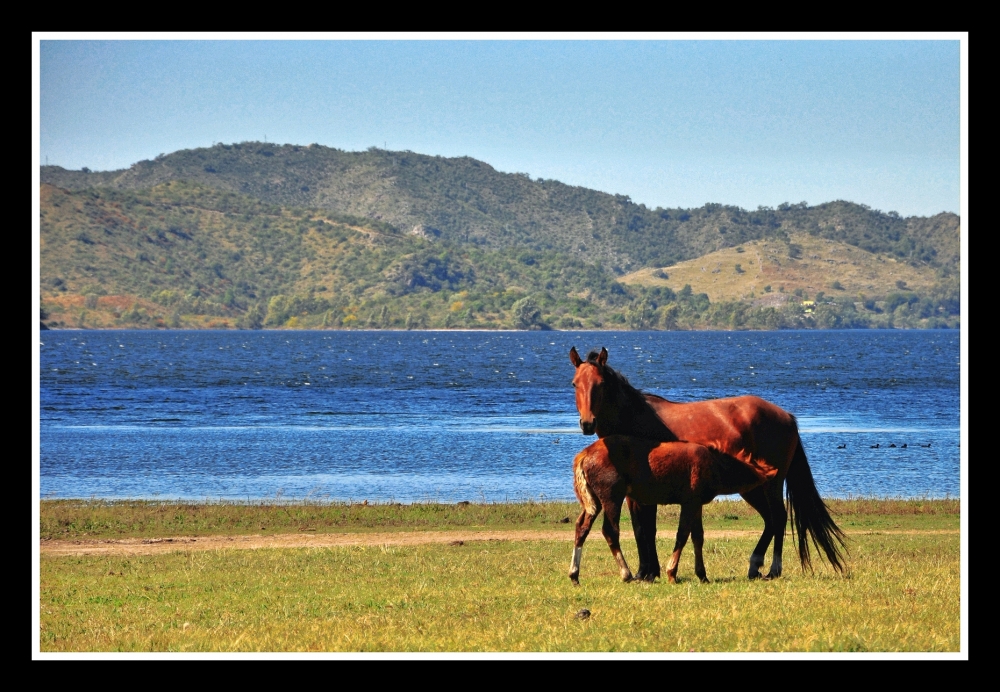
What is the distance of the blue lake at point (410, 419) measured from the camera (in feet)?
115

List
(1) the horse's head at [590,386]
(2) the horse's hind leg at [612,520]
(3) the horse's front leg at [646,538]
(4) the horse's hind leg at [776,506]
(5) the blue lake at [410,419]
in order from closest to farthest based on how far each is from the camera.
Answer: (1) the horse's head at [590,386], (2) the horse's hind leg at [612,520], (3) the horse's front leg at [646,538], (4) the horse's hind leg at [776,506], (5) the blue lake at [410,419]

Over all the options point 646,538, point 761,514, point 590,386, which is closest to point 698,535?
point 646,538

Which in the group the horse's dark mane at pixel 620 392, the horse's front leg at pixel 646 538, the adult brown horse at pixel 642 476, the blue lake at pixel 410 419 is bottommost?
the blue lake at pixel 410 419

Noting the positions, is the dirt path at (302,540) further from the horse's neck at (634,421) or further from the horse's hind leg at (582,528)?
the horse's neck at (634,421)

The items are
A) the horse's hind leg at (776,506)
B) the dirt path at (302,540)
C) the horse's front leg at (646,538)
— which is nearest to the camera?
the horse's front leg at (646,538)

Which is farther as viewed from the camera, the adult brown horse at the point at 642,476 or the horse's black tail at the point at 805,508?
the horse's black tail at the point at 805,508

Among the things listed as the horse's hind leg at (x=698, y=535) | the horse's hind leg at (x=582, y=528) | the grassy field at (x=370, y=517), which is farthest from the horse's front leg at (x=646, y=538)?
the grassy field at (x=370, y=517)

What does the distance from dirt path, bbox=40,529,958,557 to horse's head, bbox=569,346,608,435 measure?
794cm

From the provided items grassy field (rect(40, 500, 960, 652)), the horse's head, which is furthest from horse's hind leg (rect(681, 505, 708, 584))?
the horse's head

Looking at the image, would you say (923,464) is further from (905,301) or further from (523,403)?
(905,301)

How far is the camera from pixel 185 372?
11488 cm

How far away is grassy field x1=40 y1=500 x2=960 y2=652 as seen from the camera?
1072 cm

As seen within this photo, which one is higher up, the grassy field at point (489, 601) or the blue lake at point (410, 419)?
the grassy field at point (489, 601)
